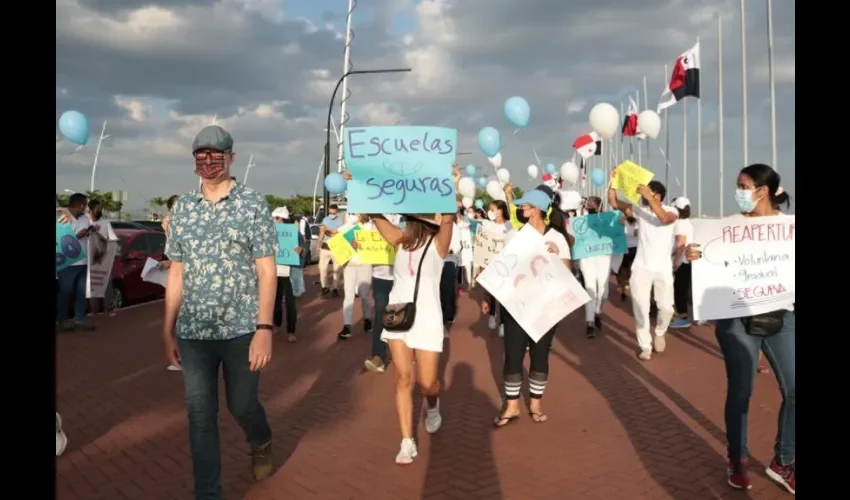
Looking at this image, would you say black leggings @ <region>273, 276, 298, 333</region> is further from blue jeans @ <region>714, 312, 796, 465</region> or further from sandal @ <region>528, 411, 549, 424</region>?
blue jeans @ <region>714, 312, 796, 465</region>

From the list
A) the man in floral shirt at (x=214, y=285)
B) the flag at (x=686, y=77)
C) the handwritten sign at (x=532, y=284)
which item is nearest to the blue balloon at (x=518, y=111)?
the handwritten sign at (x=532, y=284)

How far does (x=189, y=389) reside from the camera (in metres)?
3.83

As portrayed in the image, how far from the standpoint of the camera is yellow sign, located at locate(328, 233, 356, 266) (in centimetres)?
967

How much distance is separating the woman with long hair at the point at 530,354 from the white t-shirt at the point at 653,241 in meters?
2.27

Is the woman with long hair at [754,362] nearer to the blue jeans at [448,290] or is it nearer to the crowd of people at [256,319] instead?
the crowd of people at [256,319]

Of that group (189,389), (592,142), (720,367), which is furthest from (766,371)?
(592,142)

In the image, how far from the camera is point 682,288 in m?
11.1

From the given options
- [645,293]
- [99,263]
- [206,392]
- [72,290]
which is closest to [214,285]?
[206,392]

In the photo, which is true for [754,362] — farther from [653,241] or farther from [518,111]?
[518,111]

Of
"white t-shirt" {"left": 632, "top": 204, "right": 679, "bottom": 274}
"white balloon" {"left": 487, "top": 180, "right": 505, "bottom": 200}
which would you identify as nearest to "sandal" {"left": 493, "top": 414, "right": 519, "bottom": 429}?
"white t-shirt" {"left": 632, "top": 204, "right": 679, "bottom": 274}

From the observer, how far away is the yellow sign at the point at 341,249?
967cm

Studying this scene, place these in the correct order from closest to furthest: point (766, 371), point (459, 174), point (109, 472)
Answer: point (109, 472)
point (459, 174)
point (766, 371)
